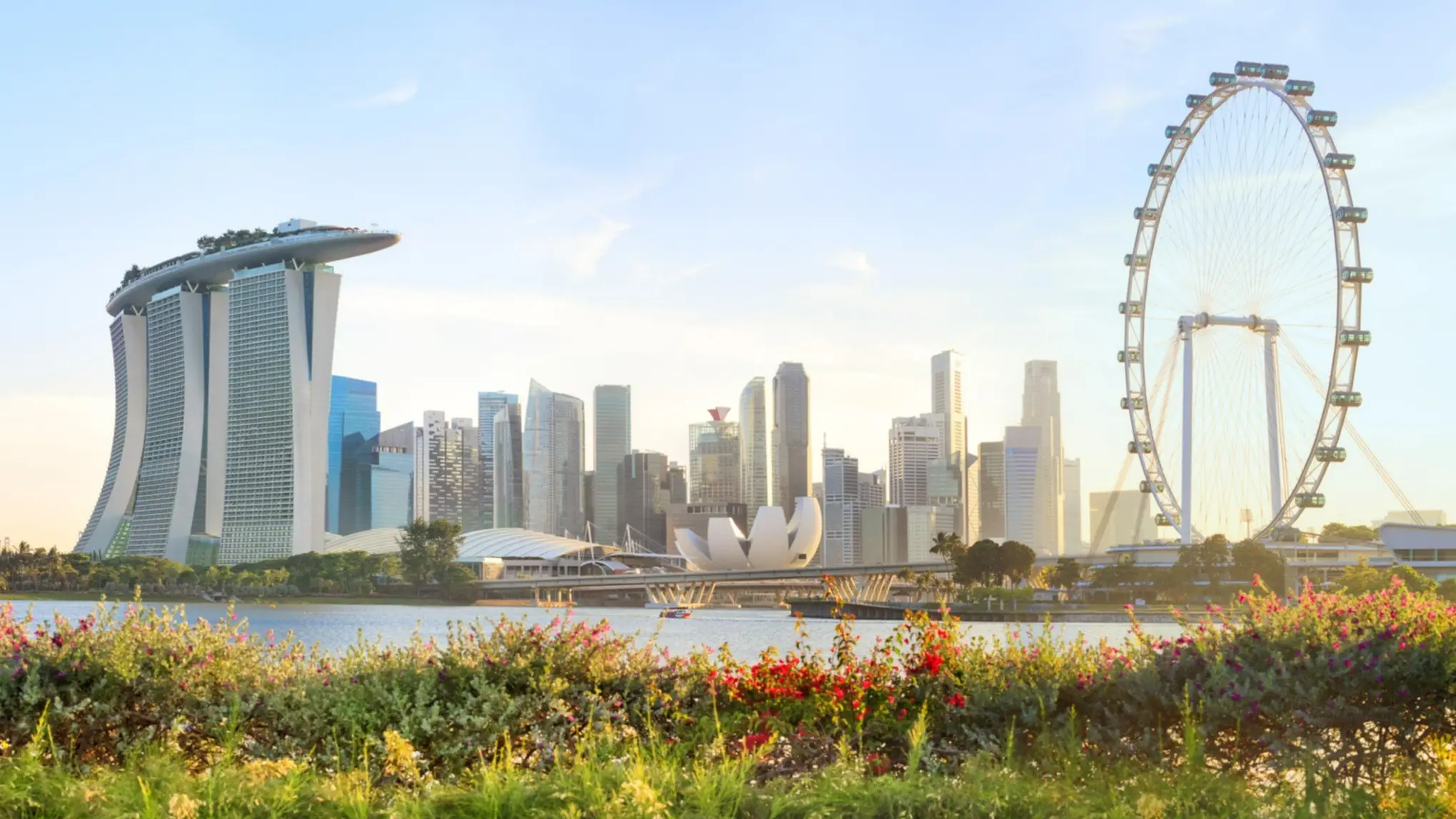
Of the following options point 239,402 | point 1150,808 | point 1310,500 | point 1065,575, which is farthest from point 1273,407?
point 239,402

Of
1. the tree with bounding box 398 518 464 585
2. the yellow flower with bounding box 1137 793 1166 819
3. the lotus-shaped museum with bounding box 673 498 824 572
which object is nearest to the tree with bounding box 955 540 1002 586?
the lotus-shaped museum with bounding box 673 498 824 572

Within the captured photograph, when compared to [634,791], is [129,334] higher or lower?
higher

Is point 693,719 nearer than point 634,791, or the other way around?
point 634,791

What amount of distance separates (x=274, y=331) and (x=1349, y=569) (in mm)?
115252

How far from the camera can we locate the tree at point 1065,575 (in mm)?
111062

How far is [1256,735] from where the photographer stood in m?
8.44

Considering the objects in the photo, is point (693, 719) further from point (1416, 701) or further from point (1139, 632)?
point (1416, 701)

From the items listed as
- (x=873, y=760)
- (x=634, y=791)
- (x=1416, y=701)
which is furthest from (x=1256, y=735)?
(x=634, y=791)

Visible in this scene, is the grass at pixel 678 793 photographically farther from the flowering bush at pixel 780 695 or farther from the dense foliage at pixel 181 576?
the dense foliage at pixel 181 576

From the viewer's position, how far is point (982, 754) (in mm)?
8039

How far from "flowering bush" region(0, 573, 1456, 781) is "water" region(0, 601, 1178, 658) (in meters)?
21.8

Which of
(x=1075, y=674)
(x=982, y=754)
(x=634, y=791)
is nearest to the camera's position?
(x=634, y=791)

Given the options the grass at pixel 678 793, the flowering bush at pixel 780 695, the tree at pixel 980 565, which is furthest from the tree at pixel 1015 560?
the grass at pixel 678 793

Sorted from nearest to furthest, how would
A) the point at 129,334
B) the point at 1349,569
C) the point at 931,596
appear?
the point at 1349,569 < the point at 931,596 < the point at 129,334
